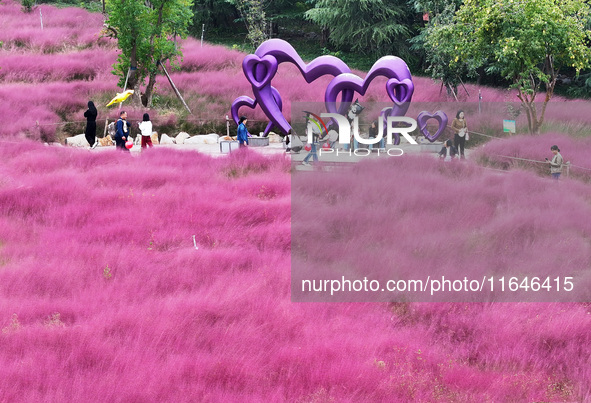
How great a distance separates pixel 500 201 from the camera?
36.9 feet

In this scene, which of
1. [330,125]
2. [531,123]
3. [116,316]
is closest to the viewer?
[116,316]

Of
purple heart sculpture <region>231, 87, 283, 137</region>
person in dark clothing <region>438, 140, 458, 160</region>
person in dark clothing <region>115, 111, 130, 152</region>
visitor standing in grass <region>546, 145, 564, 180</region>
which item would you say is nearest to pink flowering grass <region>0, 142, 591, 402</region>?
visitor standing in grass <region>546, 145, 564, 180</region>

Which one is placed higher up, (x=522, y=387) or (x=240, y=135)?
(x=240, y=135)

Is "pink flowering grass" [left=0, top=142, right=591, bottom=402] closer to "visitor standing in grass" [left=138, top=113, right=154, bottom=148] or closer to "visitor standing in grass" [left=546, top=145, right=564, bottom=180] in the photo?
"visitor standing in grass" [left=546, top=145, right=564, bottom=180]

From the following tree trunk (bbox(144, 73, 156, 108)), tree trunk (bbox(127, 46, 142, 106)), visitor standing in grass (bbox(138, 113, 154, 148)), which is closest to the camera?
visitor standing in grass (bbox(138, 113, 154, 148))

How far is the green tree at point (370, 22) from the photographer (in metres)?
31.8

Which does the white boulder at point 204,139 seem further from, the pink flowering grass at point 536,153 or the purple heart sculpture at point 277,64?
the pink flowering grass at point 536,153

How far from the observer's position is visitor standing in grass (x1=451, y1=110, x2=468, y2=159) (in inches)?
550

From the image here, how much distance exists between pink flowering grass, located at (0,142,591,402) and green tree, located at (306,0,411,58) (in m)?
23.5

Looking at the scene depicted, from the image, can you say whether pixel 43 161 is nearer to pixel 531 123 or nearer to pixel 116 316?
pixel 116 316

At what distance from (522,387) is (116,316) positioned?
4.10 meters

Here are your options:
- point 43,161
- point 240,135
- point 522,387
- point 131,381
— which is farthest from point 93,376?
point 240,135

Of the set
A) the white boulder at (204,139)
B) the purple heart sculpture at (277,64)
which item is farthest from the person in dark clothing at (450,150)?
the white boulder at (204,139)

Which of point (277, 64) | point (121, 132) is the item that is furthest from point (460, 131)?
point (121, 132)
